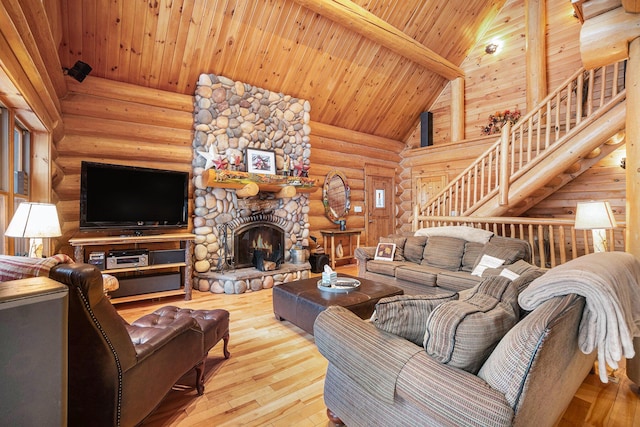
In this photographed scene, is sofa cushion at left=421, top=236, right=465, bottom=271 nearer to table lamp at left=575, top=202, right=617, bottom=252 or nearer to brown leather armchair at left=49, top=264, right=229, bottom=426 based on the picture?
table lamp at left=575, top=202, right=617, bottom=252

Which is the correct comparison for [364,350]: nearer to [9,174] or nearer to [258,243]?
[9,174]

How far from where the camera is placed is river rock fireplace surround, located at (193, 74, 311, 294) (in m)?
4.64

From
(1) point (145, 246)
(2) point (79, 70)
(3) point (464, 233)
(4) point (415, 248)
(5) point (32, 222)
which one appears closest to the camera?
(5) point (32, 222)

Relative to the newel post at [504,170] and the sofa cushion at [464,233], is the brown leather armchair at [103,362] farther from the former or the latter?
the newel post at [504,170]

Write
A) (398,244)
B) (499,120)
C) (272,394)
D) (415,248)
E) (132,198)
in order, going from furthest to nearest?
1. (499,120)
2. (398,244)
3. (415,248)
4. (132,198)
5. (272,394)

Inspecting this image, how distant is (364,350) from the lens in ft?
4.72

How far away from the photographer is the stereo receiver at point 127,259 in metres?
3.72

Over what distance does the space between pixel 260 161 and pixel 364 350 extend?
166 inches

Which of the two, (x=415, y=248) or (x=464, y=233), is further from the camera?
(x=415, y=248)

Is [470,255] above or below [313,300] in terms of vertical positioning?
above

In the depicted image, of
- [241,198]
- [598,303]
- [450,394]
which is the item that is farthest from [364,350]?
[241,198]

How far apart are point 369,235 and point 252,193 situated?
347cm

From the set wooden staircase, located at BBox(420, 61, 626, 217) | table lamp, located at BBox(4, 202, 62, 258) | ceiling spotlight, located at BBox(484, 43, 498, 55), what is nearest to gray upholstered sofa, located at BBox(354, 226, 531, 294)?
wooden staircase, located at BBox(420, 61, 626, 217)

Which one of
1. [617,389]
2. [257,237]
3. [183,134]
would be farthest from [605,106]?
[183,134]
